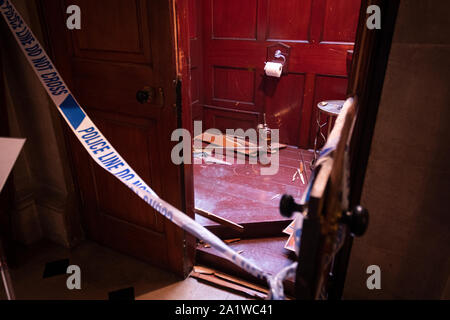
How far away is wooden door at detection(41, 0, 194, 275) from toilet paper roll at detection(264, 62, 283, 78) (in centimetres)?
173

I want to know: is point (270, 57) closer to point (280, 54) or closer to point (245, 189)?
point (280, 54)

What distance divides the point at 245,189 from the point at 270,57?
1.44 m

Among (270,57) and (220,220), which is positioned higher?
(270,57)

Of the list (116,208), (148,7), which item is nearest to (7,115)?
(116,208)

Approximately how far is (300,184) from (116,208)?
1538mm

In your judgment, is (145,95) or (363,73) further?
(145,95)

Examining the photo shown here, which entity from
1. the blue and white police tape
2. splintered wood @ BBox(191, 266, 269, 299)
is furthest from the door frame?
splintered wood @ BBox(191, 266, 269, 299)

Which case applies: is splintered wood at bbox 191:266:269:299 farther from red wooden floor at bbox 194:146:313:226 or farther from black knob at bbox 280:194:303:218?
black knob at bbox 280:194:303:218

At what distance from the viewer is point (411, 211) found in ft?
5.16

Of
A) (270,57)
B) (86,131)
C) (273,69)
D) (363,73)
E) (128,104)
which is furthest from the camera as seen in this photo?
(270,57)

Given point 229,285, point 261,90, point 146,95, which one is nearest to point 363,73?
point 146,95

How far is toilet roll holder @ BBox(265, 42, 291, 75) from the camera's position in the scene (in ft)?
10.4

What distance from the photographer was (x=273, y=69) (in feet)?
10.4
